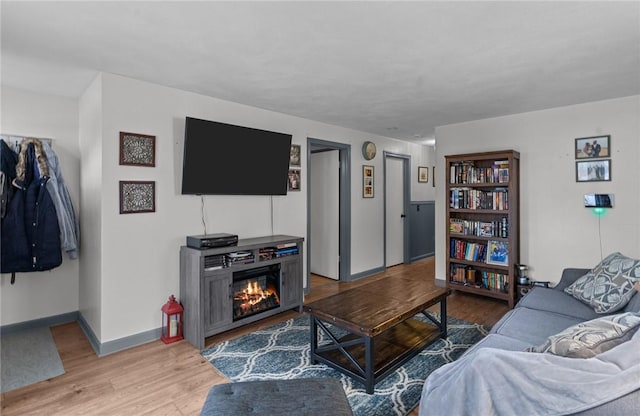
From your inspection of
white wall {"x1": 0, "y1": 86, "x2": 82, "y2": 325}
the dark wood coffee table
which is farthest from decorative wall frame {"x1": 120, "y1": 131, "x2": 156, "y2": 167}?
the dark wood coffee table

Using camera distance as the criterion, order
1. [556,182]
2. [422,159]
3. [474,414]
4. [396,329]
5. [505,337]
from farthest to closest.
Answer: [422,159], [556,182], [396,329], [505,337], [474,414]

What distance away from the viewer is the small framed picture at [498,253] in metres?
4.07

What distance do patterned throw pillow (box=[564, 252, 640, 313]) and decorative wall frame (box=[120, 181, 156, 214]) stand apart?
3691 mm

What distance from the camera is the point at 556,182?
12.9ft

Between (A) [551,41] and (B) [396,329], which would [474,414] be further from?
(A) [551,41]

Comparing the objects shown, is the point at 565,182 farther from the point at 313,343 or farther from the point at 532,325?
the point at 313,343

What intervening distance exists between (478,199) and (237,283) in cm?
311

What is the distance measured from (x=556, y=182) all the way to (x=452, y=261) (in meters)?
1.52

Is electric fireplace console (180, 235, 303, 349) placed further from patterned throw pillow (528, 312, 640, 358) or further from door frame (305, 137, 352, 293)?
patterned throw pillow (528, 312, 640, 358)

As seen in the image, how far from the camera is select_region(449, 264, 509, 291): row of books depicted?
13.6ft

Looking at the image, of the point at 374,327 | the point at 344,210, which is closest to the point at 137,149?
the point at 374,327

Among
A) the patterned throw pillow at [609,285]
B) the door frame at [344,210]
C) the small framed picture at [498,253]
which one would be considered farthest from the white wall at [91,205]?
the small framed picture at [498,253]

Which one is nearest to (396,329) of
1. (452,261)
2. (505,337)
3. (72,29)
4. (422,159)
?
(505,337)

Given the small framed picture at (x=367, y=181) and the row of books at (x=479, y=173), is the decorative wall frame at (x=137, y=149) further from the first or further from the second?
the row of books at (x=479, y=173)
